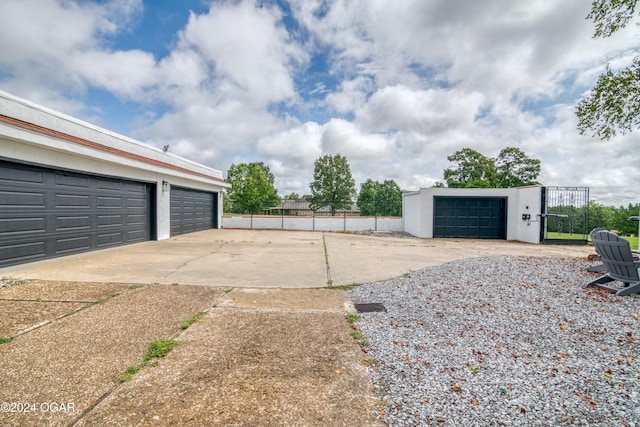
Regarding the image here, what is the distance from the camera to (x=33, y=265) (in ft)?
20.4

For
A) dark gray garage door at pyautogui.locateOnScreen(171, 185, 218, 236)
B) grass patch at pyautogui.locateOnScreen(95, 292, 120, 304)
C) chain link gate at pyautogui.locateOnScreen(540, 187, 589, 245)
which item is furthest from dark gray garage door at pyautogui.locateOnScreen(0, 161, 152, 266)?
chain link gate at pyautogui.locateOnScreen(540, 187, 589, 245)

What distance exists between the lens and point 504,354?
2682 mm

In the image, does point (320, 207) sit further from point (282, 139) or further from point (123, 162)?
point (123, 162)

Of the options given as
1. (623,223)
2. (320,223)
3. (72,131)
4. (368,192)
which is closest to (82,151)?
(72,131)

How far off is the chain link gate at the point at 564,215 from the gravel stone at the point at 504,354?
956cm

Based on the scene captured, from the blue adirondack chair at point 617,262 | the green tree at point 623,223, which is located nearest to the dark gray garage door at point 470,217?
the green tree at point 623,223

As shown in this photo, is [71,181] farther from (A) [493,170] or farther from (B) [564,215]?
(A) [493,170]

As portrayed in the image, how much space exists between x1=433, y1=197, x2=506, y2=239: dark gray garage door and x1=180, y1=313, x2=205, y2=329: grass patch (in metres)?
13.9

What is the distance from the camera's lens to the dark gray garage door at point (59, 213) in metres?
5.91

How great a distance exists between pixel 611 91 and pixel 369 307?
29.2 feet

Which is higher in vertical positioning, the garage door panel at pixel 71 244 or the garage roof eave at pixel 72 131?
the garage roof eave at pixel 72 131

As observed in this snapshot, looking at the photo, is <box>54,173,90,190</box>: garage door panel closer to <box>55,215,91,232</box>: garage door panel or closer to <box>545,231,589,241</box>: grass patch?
<box>55,215,91,232</box>: garage door panel

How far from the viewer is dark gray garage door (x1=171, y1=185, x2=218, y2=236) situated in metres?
12.6

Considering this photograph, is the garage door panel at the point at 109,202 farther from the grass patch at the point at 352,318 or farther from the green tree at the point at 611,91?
the green tree at the point at 611,91
